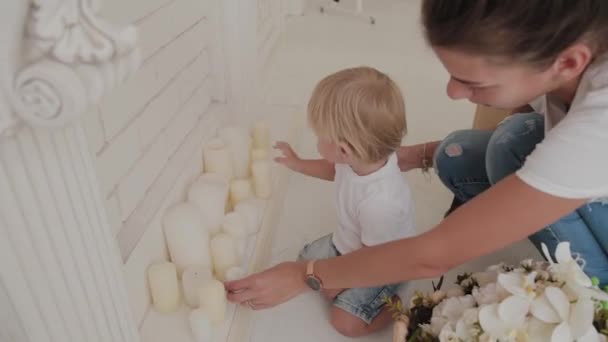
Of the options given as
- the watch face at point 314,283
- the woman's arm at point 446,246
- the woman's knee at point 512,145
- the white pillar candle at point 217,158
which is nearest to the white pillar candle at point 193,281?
the woman's arm at point 446,246

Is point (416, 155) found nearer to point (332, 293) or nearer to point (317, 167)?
point (317, 167)

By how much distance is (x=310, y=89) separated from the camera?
2205mm

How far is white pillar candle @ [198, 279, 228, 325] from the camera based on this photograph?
104 centimetres

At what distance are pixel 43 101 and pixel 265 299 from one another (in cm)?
65

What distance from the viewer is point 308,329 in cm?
119

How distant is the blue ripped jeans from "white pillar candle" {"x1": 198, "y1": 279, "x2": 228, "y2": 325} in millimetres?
Answer: 630

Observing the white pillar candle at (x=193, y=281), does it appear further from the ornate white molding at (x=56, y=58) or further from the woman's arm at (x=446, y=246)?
the ornate white molding at (x=56, y=58)

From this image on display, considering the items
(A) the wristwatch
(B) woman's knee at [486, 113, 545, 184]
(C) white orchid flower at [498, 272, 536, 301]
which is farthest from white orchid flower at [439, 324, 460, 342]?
(B) woman's knee at [486, 113, 545, 184]

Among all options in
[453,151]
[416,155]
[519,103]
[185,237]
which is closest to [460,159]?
[453,151]

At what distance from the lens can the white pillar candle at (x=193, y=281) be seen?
109cm

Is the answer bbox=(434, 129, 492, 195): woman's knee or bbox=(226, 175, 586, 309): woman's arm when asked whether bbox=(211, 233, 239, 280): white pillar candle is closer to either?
bbox=(226, 175, 586, 309): woman's arm

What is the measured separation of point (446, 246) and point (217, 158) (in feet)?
2.35

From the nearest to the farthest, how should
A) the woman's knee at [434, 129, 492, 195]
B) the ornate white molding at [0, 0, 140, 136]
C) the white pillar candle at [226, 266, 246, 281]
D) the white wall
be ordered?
the ornate white molding at [0, 0, 140, 136] → the white wall → the white pillar candle at [226, 266, 246, 281] → the woman's knee at [434, 129, 492, 195]

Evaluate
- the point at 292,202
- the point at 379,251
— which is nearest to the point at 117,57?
the point at 379,251
